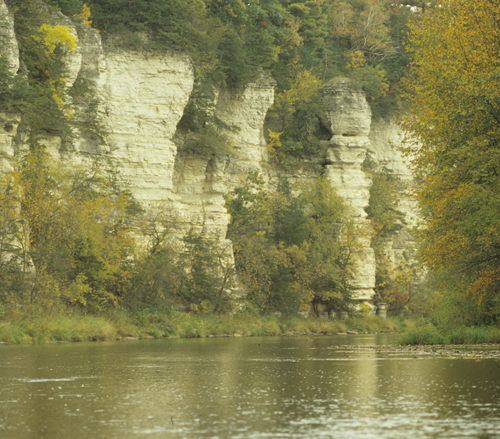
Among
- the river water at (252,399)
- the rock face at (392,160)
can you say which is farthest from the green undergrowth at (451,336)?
the rock face at (392,160)

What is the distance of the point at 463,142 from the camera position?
2248 centimetres

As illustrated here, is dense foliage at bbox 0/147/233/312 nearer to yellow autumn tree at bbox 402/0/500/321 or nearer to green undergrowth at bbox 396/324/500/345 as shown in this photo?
green undergrowth at bbox 396/324/500/345

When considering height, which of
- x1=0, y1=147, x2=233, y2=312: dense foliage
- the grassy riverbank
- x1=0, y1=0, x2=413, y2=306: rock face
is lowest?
the grassy riverbank

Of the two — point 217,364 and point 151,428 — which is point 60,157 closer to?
point 217,364

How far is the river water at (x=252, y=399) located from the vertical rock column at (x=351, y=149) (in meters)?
46.6

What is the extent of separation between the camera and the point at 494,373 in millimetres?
14367

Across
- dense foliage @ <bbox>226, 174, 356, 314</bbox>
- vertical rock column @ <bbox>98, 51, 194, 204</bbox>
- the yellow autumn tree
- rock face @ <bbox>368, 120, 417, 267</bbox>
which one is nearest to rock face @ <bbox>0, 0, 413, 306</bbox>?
vertical rock column @ <bbox>98, 51, 194, 204</bbox>

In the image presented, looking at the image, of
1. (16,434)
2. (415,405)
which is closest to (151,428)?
(16,434)

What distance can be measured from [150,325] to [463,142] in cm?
2145

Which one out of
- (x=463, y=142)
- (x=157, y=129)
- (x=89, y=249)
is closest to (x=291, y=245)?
(x=157, y=129)

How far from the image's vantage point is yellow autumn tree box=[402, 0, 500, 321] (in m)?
21.0

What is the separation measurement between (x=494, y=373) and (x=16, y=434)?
29.7ft

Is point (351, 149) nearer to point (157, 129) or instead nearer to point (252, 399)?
point (157, 129)

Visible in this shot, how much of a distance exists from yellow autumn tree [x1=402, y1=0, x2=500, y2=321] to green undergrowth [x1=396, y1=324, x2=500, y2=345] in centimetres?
72
